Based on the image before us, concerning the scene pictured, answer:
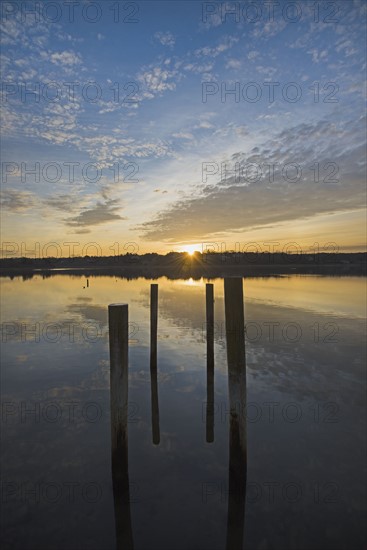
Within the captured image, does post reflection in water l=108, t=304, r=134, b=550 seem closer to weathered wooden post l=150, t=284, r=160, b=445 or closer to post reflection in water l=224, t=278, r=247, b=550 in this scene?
weathered wooden post l=150, t=284, r=160, b=445

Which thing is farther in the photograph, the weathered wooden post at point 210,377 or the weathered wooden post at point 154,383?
the weathered wooden post at point 210,377

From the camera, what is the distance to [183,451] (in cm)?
756

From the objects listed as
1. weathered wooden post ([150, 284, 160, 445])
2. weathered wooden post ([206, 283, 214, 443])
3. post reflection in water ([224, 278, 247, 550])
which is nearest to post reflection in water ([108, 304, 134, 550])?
weathered wooden post ([150, 284, 160, 445])

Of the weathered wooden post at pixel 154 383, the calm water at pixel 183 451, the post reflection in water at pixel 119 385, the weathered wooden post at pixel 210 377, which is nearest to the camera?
the calm water at pixel 183 451

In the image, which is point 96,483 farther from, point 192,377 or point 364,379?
point 364,379

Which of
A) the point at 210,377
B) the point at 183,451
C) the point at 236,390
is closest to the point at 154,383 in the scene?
the point at 210,377

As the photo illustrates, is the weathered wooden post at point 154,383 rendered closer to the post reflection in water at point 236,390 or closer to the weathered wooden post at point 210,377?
the weathered wooden post at point 210,377

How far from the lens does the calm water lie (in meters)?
5.39

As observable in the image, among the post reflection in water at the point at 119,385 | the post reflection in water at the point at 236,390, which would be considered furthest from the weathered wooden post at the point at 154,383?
the post reflection in water at the point at 236,390

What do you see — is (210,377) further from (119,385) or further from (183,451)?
(119,385)

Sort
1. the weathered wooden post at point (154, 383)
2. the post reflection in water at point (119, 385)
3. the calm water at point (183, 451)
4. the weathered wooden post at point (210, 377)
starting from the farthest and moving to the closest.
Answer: the weathered wooden post at point (210, 377) → the weathered wooden post at point (154, 383) → the post reflection in water at point (119, 385) → the calm water at point (183, 451)

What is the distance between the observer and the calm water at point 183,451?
17.7 feet

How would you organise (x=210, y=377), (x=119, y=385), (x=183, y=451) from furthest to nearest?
(x=210, y=377) → (x=183, y=451) → (x=119, y=385)

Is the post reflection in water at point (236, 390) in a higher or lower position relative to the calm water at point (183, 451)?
higher
